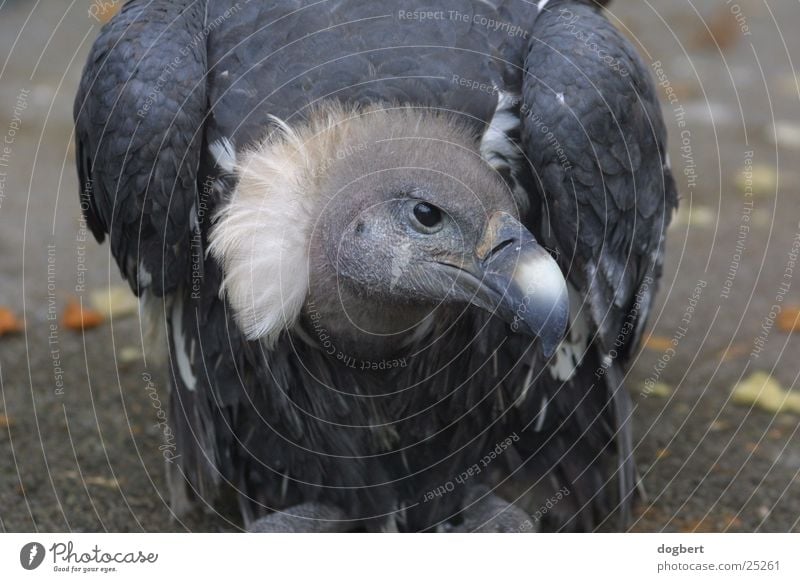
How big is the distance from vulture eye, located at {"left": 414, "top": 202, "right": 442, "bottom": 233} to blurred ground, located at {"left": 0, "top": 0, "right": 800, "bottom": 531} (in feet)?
4.78

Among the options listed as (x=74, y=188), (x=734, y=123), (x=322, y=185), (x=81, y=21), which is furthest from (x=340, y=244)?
(x=81, y=21)

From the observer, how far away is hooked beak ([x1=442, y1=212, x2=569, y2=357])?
256 cm

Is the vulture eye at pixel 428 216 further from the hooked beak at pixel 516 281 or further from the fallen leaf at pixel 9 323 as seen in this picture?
the fallen leaf at pixel 9 323

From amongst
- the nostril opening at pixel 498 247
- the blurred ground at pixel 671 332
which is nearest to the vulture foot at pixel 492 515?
the blurred ground at pixel 671 332

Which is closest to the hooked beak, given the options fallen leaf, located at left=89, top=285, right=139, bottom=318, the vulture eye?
the vulture eye

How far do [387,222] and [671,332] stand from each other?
Answer: 7.47ft

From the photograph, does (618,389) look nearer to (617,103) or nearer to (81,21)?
(617,103)

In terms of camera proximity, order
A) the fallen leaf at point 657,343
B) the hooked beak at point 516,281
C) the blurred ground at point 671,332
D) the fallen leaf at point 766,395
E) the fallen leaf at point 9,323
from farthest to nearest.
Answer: the fallen leaf at point 9,323 < the fallen leaf at point 657,343 < the fallen leaf at point 766,395 < the blurred ground at point 671,332 < the hooked beak at point 516,281

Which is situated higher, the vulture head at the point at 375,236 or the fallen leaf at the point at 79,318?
the vulture head at the point at 375,236

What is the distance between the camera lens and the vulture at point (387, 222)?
2.78 metres

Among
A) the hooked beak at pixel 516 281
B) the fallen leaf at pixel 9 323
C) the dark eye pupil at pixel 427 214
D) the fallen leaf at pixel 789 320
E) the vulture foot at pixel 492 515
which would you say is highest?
the dark eye pupil at pixel 427 214

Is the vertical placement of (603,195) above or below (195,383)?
above
